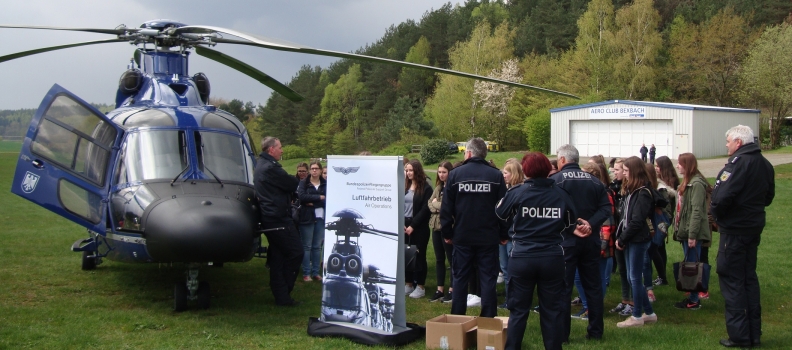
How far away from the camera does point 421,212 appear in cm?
825

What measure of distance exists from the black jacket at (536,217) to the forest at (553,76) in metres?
38.1

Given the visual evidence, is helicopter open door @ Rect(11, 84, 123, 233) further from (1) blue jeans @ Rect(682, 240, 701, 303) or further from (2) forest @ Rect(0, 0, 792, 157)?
(2) forest @ Rect(0, 0, 792, 157)

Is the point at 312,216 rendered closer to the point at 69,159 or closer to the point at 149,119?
the point at 149,119

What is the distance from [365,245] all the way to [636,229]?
8.66ft

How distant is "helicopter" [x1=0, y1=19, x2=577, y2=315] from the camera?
21.7 ft

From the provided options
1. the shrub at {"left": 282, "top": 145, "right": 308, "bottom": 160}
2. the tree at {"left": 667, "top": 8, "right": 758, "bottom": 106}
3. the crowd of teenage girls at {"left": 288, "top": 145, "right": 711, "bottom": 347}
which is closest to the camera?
the crowd of teenage girls at {"left": 288, "top": 145, "right": 711, "bottom": 347}

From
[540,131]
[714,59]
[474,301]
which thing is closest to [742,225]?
[474,301]

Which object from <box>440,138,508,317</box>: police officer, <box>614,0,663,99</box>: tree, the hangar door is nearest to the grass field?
<box>440,138,508,317</box>: police officer

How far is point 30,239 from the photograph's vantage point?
1380 centimetres

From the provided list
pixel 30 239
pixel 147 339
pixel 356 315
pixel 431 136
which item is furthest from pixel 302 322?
pixel 431 136

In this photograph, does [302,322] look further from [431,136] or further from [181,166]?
[431,136]

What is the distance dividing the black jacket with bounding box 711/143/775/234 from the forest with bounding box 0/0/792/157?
38.2 meters

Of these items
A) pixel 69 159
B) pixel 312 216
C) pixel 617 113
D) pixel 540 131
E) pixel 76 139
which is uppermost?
pixel 617 113

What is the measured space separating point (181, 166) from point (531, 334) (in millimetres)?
4131
